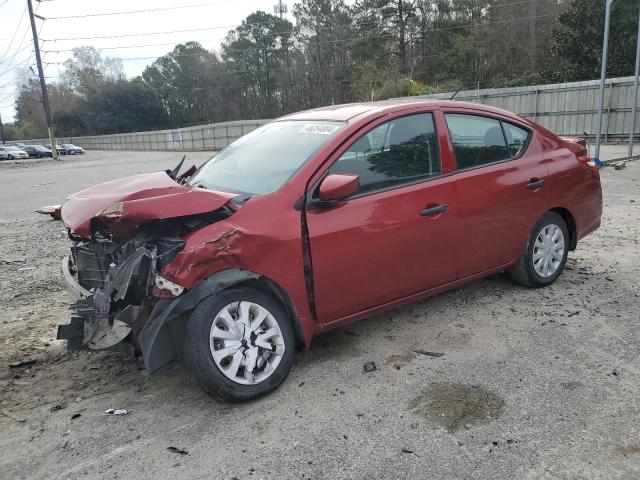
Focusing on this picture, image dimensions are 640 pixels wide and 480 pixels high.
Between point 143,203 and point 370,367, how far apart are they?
1781mm

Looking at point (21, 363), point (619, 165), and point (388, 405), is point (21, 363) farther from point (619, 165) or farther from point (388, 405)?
point (619, 165)

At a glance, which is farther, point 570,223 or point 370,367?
point 570,223

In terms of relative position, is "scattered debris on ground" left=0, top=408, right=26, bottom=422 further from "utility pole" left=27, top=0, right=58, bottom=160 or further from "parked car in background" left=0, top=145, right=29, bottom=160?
"parked car in background" left=0, top=145, right=29, bottom=160

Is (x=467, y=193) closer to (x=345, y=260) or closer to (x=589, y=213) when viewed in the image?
(x=345, y=260)

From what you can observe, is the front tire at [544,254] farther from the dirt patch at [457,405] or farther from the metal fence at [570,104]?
the metal fence at [570,104]

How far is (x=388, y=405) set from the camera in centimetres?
299

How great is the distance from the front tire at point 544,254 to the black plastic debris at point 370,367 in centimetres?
182

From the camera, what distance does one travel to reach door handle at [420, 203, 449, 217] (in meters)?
3.63

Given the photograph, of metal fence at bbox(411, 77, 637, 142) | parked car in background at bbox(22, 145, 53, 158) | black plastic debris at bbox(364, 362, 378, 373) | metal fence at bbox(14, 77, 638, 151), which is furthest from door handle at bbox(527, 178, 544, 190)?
parked car in background at bbox(22, 145, 53, 158)

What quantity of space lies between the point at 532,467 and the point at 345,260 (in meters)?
1.54

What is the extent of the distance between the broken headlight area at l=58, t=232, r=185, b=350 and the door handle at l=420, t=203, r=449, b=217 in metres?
1.69

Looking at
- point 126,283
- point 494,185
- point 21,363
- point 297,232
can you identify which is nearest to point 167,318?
point 126,283

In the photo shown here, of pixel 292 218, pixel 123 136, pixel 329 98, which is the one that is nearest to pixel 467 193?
pixel 292 218

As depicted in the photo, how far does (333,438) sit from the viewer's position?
271 cm
